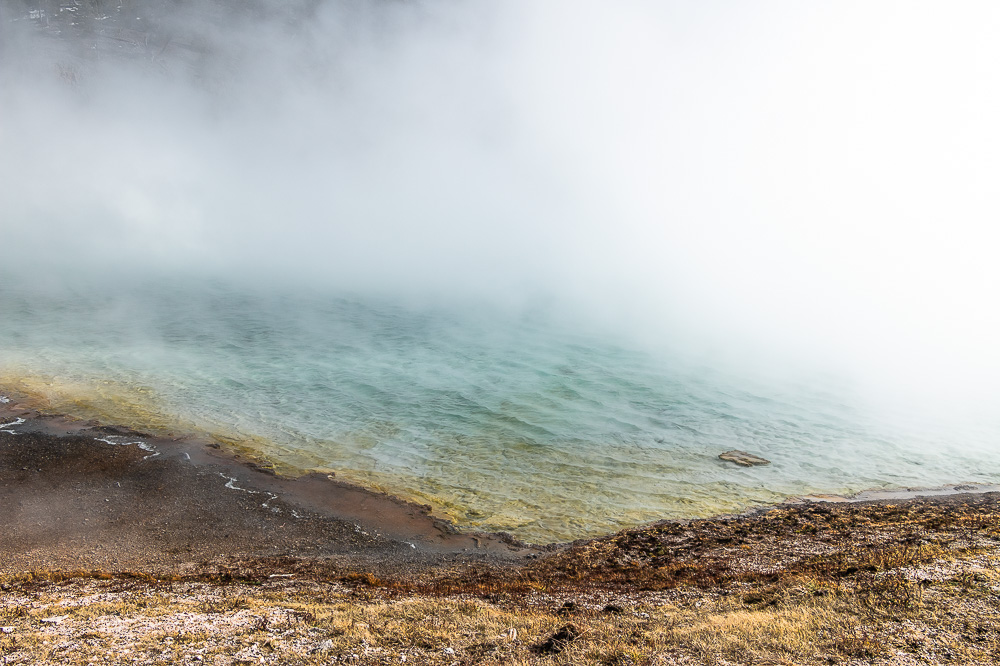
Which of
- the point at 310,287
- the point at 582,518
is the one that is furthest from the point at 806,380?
the point at 310,287

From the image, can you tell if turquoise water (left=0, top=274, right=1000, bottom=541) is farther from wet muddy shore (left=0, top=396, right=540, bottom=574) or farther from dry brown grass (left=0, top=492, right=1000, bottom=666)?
dry brown grass (left=0, top=492, right=1000, bottom=666)

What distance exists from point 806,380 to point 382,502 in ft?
89.3

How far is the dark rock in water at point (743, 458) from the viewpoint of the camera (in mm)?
17094

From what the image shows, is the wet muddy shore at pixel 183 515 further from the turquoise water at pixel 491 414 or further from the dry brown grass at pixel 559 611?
the turquoise water at pixel 491 414

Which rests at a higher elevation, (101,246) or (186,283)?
(186,283)

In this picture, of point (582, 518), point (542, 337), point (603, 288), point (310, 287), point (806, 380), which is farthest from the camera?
point (603, 288)

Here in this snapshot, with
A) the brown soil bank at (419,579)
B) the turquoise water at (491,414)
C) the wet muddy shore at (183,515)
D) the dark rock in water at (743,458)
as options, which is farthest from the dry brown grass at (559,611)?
the dark rock in water at (743,458)

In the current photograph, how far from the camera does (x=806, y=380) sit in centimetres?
3044

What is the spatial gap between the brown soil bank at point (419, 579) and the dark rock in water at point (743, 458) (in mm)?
3635

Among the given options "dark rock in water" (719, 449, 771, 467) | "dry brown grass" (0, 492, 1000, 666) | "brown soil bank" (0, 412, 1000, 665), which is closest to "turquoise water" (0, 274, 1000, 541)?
"dark rock in water" (719, 449, 771, 467)

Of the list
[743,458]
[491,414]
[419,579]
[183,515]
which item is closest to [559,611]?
[419,579]

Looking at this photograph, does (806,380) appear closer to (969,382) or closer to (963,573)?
(969,382)

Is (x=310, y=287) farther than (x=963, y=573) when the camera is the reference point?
Yes

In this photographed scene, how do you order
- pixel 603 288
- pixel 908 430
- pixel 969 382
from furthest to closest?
pixel 603 288
pixel 969 382
pixel 908 430
